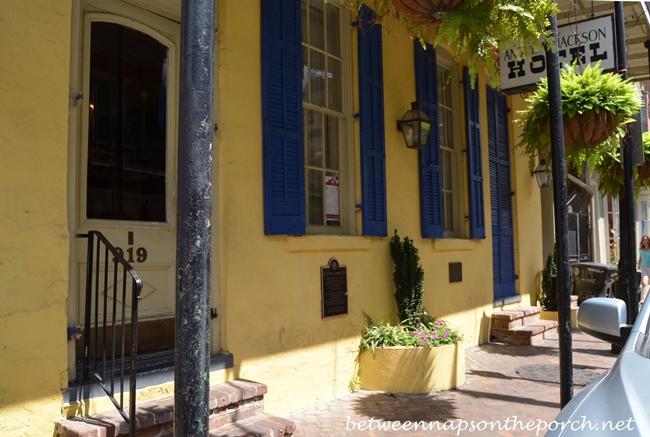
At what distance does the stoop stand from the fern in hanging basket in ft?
13.0

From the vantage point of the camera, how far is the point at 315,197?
5523mm

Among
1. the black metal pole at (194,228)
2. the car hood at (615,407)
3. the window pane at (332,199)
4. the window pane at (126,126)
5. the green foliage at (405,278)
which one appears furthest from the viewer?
the green foliage at (405,278)

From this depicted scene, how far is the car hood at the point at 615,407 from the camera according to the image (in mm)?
1525

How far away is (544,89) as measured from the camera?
15.6 feet

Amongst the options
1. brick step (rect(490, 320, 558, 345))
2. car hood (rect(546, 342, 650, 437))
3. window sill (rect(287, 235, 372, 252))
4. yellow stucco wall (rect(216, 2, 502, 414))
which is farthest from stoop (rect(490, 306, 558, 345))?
car hood (rect(546, 342, 650, 437))

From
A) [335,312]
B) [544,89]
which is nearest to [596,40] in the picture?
[544,89]

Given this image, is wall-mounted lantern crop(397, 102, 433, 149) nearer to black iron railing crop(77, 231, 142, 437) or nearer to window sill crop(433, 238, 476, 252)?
window sill crop(433, 238, 476, 252)

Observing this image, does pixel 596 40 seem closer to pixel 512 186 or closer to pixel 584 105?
pixel 584 105

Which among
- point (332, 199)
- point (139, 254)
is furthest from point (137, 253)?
point (332, 199)

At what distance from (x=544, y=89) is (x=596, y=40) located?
4.73ft

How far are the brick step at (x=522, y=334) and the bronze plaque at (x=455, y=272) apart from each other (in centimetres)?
136

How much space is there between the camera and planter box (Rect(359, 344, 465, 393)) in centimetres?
541

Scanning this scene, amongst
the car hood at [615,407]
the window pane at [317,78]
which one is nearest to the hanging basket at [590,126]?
the window pane at [317,78]

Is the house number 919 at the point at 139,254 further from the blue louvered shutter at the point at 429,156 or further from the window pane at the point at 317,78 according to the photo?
the blue louvered shutter at the point at 429,156
